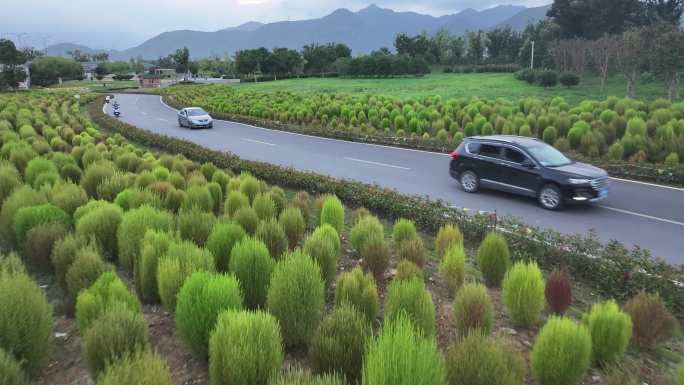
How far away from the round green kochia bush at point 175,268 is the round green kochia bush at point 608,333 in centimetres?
396

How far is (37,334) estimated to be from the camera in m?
4.41

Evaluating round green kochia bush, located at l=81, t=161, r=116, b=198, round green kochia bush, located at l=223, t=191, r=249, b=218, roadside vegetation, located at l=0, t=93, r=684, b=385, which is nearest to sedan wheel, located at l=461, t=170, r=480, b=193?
roadside vegetation, located at l=0, t=93, r=684, b=385

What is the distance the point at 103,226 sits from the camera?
6910 millimetres

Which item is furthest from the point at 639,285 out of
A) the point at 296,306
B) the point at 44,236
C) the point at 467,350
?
the point at 44,236

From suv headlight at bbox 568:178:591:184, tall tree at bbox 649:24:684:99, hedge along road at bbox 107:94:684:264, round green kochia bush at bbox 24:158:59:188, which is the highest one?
tall tree at bbox 649:24:684:99

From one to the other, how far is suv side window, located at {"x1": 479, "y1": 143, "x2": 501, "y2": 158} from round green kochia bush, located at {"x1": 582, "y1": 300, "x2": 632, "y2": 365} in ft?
24.7

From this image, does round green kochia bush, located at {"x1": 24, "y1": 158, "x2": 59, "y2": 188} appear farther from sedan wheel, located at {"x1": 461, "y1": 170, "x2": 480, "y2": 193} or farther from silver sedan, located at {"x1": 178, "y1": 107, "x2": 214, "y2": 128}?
silver sedan, located at {"x1": 178, "y1": 107, "x2": 214, "y2": 128}

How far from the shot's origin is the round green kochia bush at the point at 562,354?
4188 millimetres

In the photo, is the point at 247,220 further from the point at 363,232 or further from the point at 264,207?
the point at 363,232

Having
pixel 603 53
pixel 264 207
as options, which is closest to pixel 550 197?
pixel 264 207

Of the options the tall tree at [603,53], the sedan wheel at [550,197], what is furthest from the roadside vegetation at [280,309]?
the tall tree at [603,53]

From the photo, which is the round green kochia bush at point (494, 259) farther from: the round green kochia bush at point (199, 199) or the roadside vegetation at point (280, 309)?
the round green kochia bush at point (199, 199)

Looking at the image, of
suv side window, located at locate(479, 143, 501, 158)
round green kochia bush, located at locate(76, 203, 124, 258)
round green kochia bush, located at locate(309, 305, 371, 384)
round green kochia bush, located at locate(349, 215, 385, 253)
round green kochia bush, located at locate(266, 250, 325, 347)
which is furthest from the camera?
suv side window, located at locate(479, 143, 501, 158)

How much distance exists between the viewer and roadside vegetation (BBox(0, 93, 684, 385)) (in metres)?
3.71
